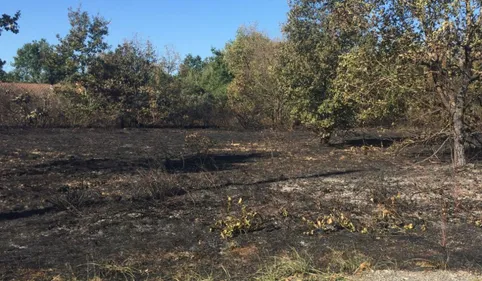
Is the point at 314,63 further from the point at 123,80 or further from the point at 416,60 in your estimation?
the point at 123,80

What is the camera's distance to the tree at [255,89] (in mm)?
25250

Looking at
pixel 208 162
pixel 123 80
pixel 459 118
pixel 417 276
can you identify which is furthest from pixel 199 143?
pixel 123 80

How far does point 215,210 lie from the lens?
25.2 ft

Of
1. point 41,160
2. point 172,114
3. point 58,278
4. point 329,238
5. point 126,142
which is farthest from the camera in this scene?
point 172,114

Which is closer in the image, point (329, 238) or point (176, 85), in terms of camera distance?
point (329, 238)

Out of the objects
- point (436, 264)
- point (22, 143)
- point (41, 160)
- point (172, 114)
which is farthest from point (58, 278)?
point (172, 114)

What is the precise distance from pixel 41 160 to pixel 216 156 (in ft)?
14.2

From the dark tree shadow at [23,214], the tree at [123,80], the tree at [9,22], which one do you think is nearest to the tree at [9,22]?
the tree at [9,22]

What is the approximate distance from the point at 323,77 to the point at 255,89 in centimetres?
1184

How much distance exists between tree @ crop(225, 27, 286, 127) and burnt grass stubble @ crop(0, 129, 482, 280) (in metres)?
11.7

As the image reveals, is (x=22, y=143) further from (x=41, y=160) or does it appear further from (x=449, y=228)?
(x=449, y=228)

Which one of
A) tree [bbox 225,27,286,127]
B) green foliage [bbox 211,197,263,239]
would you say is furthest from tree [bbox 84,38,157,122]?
green foliage [bbox 211,197,263,239]

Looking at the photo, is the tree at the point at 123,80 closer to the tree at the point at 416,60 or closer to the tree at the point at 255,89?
the tree at the point at 255,89

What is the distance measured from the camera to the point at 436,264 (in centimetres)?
530
